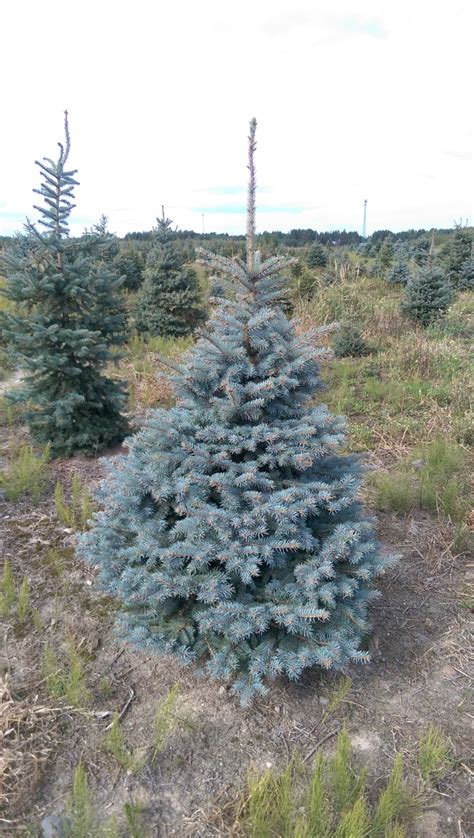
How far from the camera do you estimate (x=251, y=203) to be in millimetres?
2346

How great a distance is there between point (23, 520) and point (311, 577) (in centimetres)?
245

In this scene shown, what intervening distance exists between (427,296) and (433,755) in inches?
362

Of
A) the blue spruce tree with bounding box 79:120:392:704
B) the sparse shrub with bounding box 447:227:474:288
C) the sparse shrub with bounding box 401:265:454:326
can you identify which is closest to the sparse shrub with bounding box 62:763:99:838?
the blue spruce tree with bounding box 79:120:392:704

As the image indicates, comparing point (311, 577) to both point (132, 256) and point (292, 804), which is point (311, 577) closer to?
point (292, 804)

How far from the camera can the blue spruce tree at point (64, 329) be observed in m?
4.55

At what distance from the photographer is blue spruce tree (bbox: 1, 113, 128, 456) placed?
14.9 feet

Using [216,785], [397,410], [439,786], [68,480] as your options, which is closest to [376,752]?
[439,786]

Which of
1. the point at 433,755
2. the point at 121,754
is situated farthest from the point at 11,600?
the point at 433,755

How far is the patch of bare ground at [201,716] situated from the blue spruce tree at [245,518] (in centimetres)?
22

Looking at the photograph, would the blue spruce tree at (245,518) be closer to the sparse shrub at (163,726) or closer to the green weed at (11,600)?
the sparse shrub at (163,726)

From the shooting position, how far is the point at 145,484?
249cm

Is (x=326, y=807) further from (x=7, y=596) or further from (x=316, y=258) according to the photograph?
(x=316, y=258)

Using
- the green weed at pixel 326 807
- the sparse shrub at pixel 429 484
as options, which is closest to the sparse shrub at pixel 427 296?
the sparse shrub at pixel 429 484

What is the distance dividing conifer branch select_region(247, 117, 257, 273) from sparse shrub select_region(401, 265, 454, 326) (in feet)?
27.3
